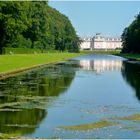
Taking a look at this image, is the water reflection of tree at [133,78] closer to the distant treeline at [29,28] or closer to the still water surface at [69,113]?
the still water surface at [69,113]

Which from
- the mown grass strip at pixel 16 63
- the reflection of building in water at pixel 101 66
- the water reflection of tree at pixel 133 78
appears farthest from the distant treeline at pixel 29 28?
the water reflection of tree at pixel 133 78

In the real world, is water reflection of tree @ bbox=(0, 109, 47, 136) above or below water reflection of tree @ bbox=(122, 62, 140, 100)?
above

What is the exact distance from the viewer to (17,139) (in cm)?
953

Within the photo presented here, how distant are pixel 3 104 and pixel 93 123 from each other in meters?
4.34

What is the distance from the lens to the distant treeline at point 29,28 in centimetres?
6612

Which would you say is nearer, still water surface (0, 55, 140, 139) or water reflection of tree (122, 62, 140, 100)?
still water surface (0, 55, 140, 139)

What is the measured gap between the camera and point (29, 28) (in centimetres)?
9662

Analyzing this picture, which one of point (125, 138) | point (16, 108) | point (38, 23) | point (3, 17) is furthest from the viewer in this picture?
point (38, 23)

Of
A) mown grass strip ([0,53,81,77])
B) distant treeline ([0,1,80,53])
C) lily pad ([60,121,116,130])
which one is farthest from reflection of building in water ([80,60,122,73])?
lily pad ([60,121,116,130])

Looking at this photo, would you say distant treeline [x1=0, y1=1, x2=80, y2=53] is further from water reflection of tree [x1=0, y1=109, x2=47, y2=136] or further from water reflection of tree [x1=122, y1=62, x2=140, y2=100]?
water reflection of tree [x1=0, y1=109, x2=47, y2=136]

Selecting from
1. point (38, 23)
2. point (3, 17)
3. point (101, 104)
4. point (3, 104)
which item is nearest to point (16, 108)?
point (3, 104)

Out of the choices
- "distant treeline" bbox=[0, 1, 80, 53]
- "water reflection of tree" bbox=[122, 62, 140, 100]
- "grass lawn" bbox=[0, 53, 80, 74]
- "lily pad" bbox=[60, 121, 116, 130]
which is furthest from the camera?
"distant treeline" bbox=[0, 1, 80, 53]

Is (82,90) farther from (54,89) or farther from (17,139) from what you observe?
(17,139)

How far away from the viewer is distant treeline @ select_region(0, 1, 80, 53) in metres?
66.1
